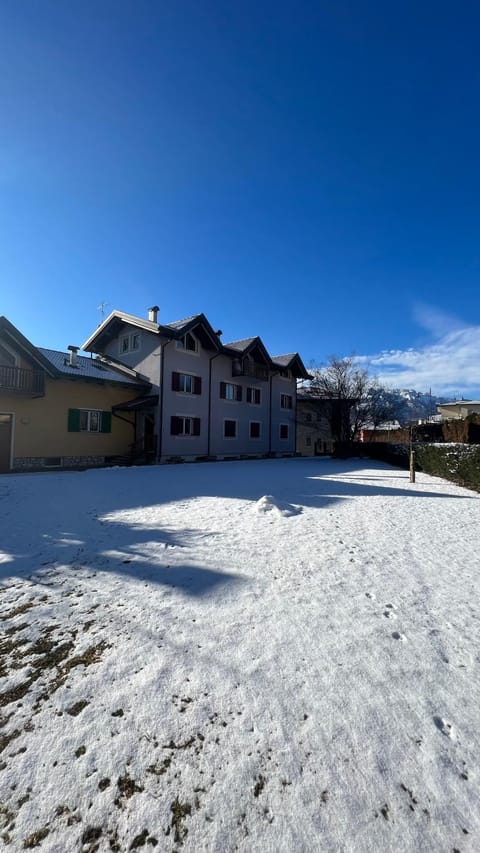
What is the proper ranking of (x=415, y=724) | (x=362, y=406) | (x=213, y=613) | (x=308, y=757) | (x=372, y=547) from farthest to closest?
(x=362, y=406) → (x=372, y=547) → (x=213, y=613) → (x=415, y=724) → (x=308, y=757)

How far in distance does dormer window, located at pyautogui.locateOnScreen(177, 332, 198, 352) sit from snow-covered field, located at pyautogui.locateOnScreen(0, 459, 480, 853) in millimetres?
16286

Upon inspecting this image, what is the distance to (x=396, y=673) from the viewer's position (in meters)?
2.72

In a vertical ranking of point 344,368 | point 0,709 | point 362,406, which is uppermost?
point 344,368

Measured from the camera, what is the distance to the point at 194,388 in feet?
70.2

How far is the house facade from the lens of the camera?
1945cm

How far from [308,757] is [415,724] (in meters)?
0.78

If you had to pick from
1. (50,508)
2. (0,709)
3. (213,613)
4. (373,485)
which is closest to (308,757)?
(213,613)

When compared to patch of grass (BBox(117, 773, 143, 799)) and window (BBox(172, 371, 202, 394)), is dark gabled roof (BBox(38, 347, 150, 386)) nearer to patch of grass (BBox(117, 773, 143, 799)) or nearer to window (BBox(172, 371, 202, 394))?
window (BBox(172, 371, 202, 394))

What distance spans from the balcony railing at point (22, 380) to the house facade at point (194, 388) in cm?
398

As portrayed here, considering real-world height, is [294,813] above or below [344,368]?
below

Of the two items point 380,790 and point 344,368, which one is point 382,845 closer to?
point 380,790

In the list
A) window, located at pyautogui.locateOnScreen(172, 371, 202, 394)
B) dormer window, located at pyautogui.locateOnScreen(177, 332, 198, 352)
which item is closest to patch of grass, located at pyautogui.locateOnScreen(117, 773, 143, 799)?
window, located at pyautogui.locateOnScreen(172, 371, 202, 394)

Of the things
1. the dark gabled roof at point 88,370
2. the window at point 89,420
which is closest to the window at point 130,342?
the dark gabled roof at point 88,370

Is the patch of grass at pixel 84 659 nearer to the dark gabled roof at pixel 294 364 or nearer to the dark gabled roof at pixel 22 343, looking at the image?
the dark gabled roof at pixel 22 343
